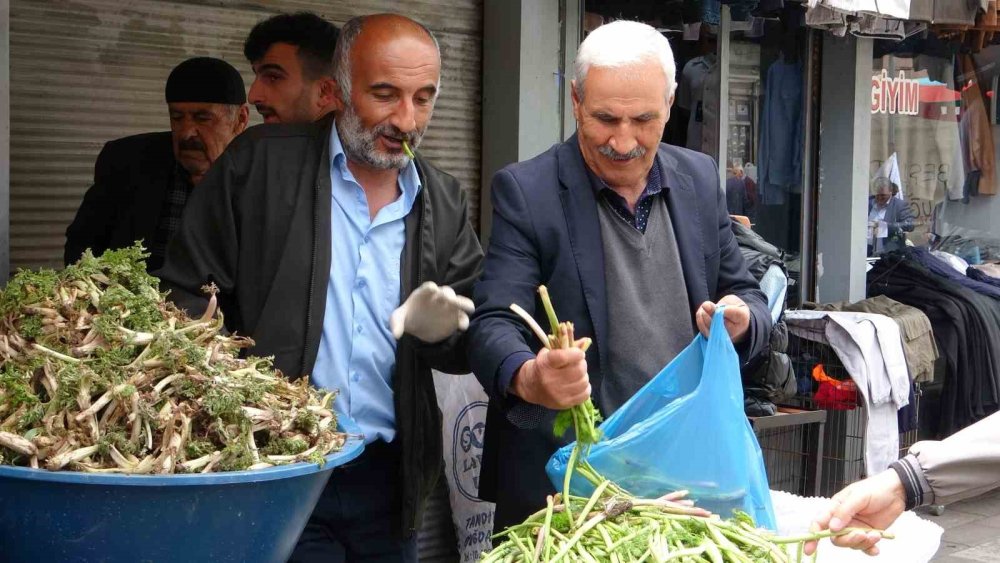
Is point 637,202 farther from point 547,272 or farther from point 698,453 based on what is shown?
point 698,453

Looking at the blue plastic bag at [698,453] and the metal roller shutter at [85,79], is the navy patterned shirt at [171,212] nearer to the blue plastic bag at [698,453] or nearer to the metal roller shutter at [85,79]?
the metal roller shutter at [85,79]

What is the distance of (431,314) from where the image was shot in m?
2.79

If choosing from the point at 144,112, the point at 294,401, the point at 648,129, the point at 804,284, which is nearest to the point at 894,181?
the point at 804,284

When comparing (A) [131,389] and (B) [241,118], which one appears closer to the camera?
(A) [131,389]

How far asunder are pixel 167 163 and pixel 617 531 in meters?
2.38

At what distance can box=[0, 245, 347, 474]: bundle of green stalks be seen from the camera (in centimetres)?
224

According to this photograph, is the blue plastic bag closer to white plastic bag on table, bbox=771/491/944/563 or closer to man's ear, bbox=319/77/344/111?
white plastic bag on table, bbox=771/491/944/563

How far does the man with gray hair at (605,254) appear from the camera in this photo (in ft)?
9.46

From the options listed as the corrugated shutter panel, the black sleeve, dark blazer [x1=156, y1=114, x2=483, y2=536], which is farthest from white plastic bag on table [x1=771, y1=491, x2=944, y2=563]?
the corrugated shutter panel

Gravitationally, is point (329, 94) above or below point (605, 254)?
above

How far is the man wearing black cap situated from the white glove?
1478mm

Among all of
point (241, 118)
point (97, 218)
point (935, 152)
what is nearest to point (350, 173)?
point (241, 118)

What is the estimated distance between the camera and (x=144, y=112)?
5016 mm

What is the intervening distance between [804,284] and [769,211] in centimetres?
55
